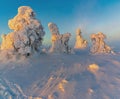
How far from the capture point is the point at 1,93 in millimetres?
18203

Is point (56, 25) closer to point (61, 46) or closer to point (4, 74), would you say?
point (61, 46)

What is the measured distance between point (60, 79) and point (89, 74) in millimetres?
3147

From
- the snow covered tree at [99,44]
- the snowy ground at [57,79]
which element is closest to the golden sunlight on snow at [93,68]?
the snowy ground at [57,79]

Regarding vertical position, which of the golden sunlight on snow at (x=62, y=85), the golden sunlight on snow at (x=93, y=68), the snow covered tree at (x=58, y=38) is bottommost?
the golden sunlight on snow at (x=62, y=85)

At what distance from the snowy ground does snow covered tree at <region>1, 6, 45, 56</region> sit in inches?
65.2

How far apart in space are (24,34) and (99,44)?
30952 mm

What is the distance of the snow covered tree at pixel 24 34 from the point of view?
2797 centimetres

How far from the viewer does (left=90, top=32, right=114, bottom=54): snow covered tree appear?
54.0m

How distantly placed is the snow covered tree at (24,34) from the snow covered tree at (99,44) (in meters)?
26.2

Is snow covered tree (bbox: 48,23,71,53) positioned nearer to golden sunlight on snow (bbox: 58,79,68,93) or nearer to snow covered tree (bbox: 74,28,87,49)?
golden sunlight on snow (bbox: 58,79,68,93)

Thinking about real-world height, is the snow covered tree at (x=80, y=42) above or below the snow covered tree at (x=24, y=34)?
below

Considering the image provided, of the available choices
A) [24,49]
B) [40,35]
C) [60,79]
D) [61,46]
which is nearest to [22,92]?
[60,79]

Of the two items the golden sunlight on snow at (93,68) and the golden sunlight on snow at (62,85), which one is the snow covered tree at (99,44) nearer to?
the golden sunlight on snow at (93,68)

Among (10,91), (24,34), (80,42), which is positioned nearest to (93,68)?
(24,34)
